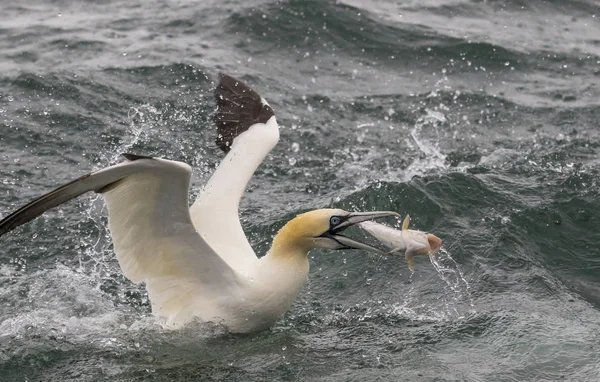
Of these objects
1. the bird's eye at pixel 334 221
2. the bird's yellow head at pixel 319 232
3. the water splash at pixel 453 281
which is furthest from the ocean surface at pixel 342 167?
the bird's eye at pixel 334 221

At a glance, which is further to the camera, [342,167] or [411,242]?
[342,167]

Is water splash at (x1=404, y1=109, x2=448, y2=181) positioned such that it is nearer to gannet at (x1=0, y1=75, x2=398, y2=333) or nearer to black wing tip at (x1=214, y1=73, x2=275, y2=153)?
black wing tip at (x1=214, y1=73, x2=275, y2=153)

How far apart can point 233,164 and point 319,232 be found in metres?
1.44

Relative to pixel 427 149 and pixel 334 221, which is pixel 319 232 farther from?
pixel 427 149

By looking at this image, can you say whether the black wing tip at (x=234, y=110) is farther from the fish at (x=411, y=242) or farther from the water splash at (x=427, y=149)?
the fish at (x=411, y=242)

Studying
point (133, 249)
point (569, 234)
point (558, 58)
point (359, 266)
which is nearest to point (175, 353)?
point (133, 249)

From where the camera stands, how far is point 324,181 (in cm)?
1009

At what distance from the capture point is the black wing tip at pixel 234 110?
8812 mm

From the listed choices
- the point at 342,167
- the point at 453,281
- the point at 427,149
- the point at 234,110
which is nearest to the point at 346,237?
the point at 453,281

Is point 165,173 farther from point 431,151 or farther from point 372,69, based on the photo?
point 372,69

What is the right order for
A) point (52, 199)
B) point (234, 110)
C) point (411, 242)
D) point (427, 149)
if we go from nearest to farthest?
point (52, 199)
point (411, 242)
point (234, 110)
point (427, 149)

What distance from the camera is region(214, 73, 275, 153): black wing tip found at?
8.81 m

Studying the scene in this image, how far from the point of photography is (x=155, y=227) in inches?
277

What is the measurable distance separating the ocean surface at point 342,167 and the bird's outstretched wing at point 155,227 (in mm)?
311
